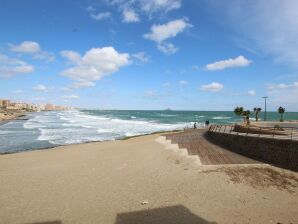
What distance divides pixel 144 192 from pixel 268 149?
10.7 m

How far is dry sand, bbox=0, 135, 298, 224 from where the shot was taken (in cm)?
1272

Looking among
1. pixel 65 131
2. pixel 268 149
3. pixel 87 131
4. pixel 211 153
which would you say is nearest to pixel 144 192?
pixel 211 153

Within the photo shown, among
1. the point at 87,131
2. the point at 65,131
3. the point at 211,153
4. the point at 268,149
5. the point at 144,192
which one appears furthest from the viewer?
the point at 87,131

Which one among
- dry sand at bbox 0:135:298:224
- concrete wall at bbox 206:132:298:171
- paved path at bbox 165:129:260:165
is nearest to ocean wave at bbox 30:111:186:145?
paved path at bbox 165:129:260:165

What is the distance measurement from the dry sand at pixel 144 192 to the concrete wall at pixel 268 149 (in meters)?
1.09

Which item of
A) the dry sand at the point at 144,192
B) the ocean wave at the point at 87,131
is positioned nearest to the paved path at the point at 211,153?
the dry sand at the point at 144,192

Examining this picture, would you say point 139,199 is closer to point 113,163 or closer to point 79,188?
point 79,188

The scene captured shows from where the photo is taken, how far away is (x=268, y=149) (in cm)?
2081

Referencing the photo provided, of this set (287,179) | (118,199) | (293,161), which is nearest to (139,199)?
(118,199)

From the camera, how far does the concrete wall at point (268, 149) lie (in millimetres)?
18953

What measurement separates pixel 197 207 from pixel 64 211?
6379mm

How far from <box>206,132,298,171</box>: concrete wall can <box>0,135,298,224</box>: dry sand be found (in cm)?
109

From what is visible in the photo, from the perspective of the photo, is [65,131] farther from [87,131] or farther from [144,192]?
[144,192]

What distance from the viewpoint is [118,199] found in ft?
47.9
